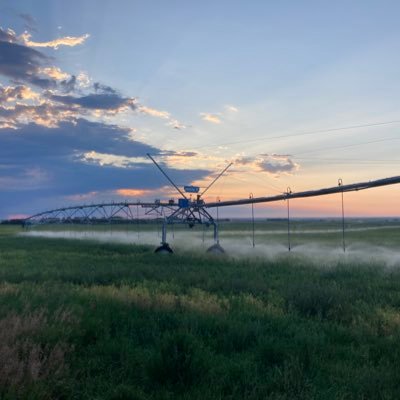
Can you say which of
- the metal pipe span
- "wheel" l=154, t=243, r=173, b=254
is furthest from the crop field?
"wheel" l=154, t=243, r=173, b=254

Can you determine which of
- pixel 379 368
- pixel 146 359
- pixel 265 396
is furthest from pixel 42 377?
pixel 379 368

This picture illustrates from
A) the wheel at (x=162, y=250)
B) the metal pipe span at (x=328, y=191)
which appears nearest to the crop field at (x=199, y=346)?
the metal pipe span at (x=328, y=191)

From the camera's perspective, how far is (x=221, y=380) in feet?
23.6

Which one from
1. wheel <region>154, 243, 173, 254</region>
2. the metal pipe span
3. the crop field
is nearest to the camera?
the crop field

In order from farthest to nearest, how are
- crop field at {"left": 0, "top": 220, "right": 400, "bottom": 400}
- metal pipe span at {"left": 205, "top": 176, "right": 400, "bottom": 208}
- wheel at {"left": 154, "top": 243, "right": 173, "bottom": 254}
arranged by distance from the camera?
wheel at {"left": 154, "top": 243, "right": 173, "bottom": 254}, metal pipe span at {"left": 205, "top": 176, "right": 400, "bottom": 208}, crop field at {"left": 0, "top": 220, "right": 400, "bottom": 400}

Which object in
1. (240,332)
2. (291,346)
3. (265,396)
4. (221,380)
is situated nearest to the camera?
(265,396)

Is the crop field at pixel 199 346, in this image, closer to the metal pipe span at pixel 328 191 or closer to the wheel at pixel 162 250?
the metal pipe span at pixel 328 191

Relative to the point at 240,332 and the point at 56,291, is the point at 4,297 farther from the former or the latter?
the point at 240,332

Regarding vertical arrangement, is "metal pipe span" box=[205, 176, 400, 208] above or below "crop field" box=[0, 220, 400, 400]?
above

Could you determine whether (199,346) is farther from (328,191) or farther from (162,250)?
(162,250)

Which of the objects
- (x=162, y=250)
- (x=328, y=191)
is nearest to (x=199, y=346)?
(x=328, y=191)

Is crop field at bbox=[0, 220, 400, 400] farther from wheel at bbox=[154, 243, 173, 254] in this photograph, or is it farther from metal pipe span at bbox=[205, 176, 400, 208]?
wheel at bbox=[154, 243, 173, 254]

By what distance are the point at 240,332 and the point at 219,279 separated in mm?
8879

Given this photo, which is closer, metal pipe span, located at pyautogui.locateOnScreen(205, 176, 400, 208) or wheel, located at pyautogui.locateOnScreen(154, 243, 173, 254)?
metal pipe span, located at pyautogui.locateOnScreen(205, 176, 400, 208)
